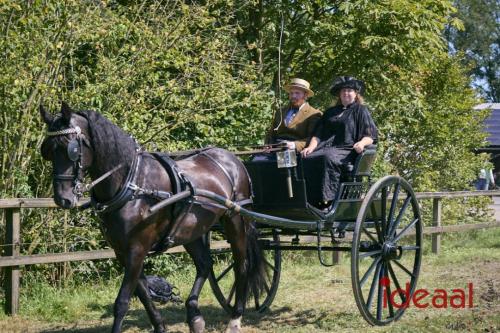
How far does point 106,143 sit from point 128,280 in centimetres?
103

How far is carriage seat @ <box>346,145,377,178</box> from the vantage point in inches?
268

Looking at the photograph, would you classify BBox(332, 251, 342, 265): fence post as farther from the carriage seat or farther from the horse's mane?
the horse's mane

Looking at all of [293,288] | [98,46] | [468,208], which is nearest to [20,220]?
[98,46]

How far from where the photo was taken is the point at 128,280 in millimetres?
5516

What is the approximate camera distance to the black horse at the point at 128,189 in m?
5.23

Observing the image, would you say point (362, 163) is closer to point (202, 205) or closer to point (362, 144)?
point (362, 144)

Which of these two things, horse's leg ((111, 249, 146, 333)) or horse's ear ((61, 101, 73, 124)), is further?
horse's leg ((111, 249, 146, 333))

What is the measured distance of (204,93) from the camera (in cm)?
859

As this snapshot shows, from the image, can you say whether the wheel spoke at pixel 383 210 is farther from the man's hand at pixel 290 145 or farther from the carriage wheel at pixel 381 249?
the man's hand at pixel 290 145

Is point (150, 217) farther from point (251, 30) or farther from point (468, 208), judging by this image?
point (468, 208)

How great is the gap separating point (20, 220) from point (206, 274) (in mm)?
2174

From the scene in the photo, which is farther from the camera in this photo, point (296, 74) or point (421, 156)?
point (421, 156)

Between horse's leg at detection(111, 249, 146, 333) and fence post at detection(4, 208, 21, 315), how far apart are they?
2019 mm

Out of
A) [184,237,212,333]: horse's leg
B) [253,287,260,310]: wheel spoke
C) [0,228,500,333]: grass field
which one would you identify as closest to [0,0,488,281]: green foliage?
[0,228,500,333]: grass field
